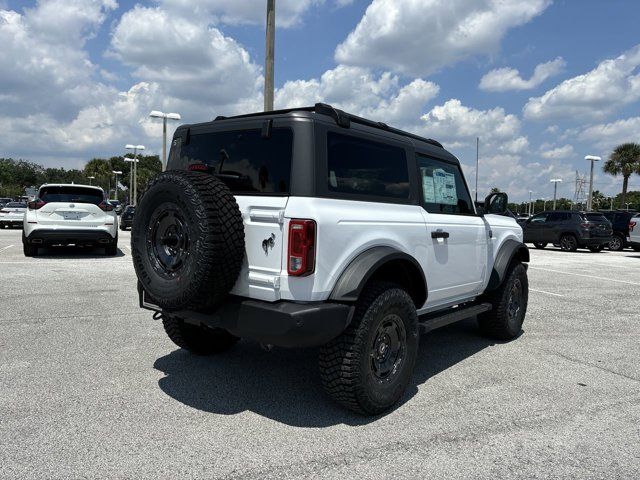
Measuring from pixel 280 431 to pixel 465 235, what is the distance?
250 cm

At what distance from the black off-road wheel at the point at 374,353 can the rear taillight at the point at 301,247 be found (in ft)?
1.72

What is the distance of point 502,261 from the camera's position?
5.14 m

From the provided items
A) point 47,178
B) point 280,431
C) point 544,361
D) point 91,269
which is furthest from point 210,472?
point 47,178

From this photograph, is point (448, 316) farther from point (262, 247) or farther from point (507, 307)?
point (262, 247)

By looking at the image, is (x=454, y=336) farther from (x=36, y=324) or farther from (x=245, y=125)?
(x=36, y=324)

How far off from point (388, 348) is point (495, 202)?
2.30 m

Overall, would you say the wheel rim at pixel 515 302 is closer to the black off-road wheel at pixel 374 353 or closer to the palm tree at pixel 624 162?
the black off-road wheel at pixel 374 353

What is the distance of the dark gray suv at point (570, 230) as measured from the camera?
19.0 meters

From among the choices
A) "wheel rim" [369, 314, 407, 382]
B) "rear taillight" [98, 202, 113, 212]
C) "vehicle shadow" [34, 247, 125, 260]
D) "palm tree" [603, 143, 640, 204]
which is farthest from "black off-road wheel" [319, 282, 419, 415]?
"palm tree" [603, 143, 640, 204]

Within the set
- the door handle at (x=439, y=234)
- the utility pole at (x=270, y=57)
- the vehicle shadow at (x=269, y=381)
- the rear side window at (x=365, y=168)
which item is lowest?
the vehicle shadow at (x=269, y=381)

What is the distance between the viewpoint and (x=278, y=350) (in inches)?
Answer: 189

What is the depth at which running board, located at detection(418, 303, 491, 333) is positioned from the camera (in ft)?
12.8

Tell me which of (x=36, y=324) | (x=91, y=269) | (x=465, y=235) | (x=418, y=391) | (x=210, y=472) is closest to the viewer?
(x=210, y=472)

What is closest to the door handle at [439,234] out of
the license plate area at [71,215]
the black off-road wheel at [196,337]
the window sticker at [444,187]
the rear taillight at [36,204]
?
the window sticker at [444,187]
